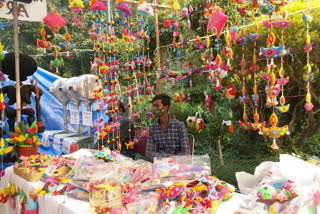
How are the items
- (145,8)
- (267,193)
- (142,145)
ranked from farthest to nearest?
(142,145) → (145,8) → (267,193)

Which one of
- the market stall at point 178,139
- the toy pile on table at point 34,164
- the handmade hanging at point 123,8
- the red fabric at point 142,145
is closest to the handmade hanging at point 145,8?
the market stall at point 178,139

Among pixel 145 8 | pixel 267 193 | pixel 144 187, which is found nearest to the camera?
pixel 267 193

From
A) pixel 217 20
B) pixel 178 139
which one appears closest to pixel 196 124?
pixel 178 139

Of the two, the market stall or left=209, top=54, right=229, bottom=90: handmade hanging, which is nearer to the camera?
the market stall

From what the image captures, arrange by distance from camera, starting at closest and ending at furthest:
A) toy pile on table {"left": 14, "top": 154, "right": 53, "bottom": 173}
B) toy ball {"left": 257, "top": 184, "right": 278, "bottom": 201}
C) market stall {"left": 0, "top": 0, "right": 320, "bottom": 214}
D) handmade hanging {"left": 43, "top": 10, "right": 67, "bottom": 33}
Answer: toy ball {"left": 257, "top": 184, "right": 278, "bottom": 201} → market stall {"left": 0, "top": 0, "right": 320, "bottom": 214} → toy pile on table {"left": 14, "top": 154, "right": 53, "bottom": 173} → handmade hanging {"left": 43, "top": 10, "right": 67, "bottom": 33}

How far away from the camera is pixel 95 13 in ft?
8.07

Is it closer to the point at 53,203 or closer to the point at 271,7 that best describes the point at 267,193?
the point at 53,203

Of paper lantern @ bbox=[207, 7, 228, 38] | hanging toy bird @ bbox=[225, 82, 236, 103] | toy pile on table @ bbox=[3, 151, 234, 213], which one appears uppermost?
paper lantern @ bbox=[207, 7, 228, 38]

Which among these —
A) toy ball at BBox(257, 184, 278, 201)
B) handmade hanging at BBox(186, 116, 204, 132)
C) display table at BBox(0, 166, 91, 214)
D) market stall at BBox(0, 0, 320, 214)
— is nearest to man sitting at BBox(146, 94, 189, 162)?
market stall at BBox(0, 0, 320, 214)

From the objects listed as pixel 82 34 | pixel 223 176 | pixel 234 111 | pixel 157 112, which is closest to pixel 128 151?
pixel 157 112

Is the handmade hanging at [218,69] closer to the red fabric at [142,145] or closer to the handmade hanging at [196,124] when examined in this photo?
the handmade hanging at [196,124]

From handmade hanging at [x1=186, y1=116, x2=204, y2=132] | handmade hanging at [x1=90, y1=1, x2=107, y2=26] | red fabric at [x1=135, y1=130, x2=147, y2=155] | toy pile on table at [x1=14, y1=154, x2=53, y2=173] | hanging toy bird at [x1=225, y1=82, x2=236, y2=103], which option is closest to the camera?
toy pile on table at [x1=14, y1=154, x2=53, y2=173]

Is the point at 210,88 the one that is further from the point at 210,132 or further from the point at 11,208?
the point at 11,208

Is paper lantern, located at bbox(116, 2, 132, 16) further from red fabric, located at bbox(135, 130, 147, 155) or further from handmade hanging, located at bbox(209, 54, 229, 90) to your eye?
red fabric, located at bbox(135, 130, 147, 155)
